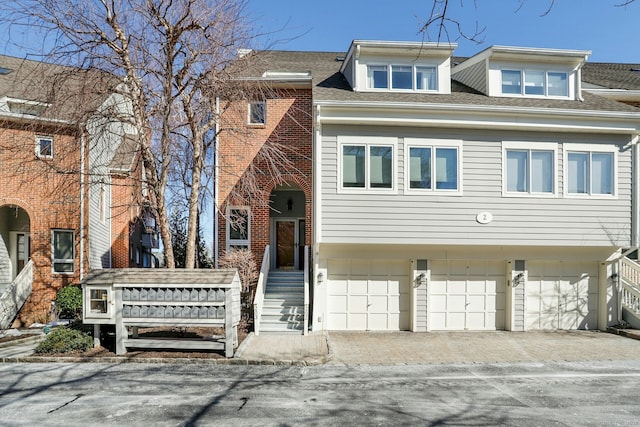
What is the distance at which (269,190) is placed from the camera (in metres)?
15.8

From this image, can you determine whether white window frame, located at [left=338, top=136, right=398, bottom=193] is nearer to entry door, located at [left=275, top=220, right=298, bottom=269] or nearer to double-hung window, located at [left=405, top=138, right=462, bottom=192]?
double-hung window, located at [left=405, top=138, right=462, bottom=192]

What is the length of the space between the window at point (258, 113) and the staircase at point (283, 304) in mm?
5192

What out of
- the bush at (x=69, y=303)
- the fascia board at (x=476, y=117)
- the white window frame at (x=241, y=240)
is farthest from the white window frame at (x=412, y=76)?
the bush at (x=69, y=303)

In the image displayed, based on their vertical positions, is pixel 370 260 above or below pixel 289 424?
above

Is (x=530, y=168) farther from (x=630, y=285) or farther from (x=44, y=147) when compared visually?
(x=44, y=147)

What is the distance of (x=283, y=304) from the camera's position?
1351 cm

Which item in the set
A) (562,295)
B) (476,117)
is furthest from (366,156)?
(562,295)

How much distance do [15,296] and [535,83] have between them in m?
16.8

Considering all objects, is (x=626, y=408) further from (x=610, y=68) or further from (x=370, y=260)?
(x=610, y=68)

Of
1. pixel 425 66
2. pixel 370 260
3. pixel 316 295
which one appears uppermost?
pixel 425 66

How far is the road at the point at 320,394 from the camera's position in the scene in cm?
650

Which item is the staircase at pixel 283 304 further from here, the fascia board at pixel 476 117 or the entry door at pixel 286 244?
the fascia board at pixel 476 117

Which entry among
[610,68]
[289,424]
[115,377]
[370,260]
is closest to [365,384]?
[289,424]

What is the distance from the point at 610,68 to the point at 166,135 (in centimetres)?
1907
